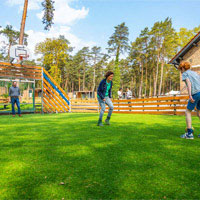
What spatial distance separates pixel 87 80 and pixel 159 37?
42.0 m

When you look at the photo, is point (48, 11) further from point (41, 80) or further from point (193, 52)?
point (193, 52)

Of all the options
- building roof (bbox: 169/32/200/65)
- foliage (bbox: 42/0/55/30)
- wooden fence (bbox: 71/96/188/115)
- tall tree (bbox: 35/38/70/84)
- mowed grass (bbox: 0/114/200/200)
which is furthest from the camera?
tall tree (bbox: 35/38/70/84)

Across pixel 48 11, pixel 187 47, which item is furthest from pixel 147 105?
pixel 48 11

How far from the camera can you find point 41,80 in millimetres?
13875

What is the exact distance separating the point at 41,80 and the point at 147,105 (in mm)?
8029

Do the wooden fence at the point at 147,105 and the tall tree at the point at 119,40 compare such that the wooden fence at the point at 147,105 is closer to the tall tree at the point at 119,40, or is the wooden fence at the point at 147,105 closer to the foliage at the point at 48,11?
the foliage at the point at 48,11

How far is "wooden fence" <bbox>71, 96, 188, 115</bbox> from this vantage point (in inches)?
461

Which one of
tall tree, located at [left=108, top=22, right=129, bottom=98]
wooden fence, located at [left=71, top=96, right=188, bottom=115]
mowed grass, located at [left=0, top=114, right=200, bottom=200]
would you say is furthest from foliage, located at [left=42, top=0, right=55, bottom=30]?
tall tree, located at [left=108, top=22, right=129, bottom=98]

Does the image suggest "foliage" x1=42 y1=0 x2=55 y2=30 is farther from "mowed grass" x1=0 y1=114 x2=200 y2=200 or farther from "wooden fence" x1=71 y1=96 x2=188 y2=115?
"mowed grass" x1=0 y1=114 x2=200 y2=200

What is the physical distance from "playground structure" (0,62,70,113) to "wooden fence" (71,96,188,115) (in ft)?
6.84

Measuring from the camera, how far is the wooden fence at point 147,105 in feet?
38.4

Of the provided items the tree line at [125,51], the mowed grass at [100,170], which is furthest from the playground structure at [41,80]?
the tree line at [125,51]

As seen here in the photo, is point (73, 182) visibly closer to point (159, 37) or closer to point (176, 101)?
point (176, 101)

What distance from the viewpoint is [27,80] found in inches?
540
